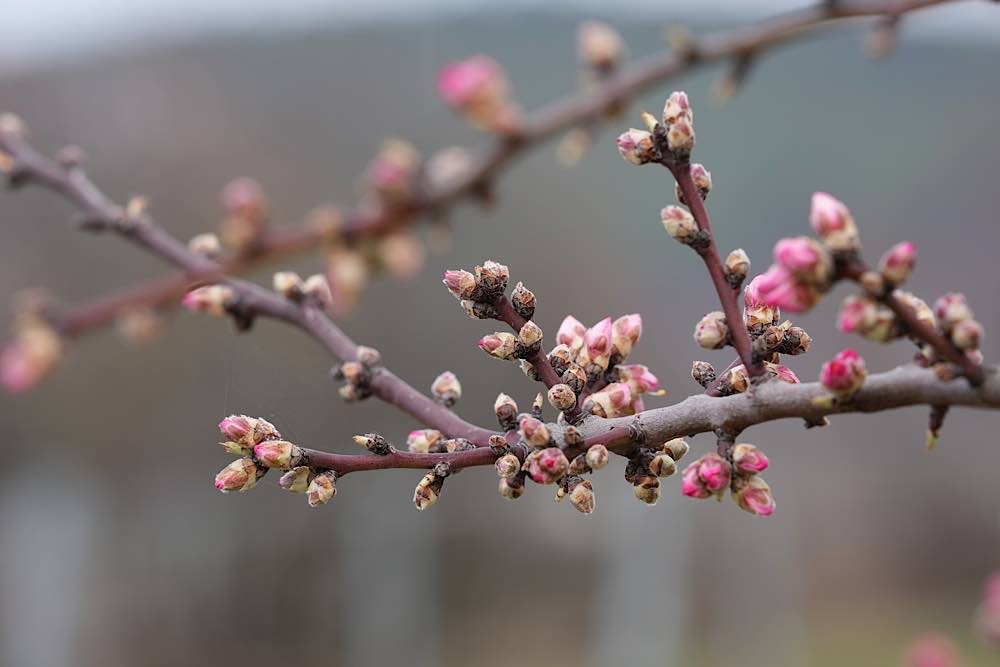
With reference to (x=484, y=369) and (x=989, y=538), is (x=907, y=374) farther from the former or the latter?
(x=989, y=538)

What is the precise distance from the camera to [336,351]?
0.90m

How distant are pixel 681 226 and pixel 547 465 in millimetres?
206

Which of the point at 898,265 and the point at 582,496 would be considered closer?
the point at 898,265

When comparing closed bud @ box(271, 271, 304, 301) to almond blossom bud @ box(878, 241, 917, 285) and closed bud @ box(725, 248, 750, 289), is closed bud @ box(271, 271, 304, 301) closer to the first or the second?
closed bud @ box(725, 248, 750, 289)

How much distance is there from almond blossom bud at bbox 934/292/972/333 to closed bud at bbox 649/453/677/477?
207mm

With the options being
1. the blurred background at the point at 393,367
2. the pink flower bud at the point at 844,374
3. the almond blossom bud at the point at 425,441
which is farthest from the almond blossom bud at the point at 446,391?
the blurred background at the point at 393,367

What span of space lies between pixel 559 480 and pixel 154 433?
5342 millimetres

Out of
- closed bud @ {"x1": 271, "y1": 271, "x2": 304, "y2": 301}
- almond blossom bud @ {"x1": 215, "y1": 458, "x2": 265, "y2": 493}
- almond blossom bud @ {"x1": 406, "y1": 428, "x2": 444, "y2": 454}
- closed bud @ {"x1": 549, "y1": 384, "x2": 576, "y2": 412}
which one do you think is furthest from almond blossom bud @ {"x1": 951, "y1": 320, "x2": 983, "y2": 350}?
closed bud @ {"x1": 271, "y1": 271, "x2": 304, "y2": 301}

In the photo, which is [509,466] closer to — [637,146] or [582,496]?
[582,496]

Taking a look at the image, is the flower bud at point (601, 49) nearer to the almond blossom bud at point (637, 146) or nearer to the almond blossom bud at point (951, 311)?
the almond blossom bud at point (637, 146)

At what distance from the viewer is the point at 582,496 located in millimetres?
687

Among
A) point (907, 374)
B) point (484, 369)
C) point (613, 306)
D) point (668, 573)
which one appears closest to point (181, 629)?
point (484, 369)

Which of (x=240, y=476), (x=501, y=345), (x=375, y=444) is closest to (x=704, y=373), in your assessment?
(x=501, y=345)

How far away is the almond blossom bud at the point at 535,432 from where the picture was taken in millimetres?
653
